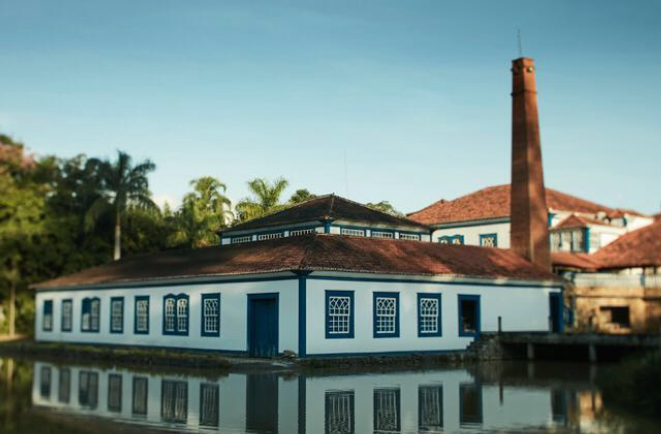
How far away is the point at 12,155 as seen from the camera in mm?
53656

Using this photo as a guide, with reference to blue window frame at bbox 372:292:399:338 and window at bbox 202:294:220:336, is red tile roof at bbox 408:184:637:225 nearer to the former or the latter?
blue window frame at bbox 372:292:399:338

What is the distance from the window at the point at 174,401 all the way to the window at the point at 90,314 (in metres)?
18.7

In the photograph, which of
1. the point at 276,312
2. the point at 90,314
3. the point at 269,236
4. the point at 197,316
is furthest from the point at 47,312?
the point at 276,312

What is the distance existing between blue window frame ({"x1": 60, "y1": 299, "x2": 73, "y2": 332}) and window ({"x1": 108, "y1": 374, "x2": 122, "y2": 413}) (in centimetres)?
1831

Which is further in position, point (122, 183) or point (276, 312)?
point (122, 183)

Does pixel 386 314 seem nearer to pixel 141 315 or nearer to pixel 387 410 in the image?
pixel 141 315

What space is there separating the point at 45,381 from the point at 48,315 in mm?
22197

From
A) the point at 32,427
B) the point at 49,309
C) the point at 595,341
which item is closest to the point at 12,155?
the point at 49,309

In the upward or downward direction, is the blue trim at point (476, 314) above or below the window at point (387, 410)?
above

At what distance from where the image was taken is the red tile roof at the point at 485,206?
53031mm

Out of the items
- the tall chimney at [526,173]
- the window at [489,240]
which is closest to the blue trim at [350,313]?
the tall chimney at [526,173]

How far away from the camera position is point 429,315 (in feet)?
110

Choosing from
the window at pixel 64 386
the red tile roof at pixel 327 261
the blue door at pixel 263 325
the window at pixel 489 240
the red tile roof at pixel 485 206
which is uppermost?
the red tile roof at pixel 485 206

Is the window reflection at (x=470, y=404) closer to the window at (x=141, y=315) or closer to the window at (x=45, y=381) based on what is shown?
the window at (x=45, y=381)
